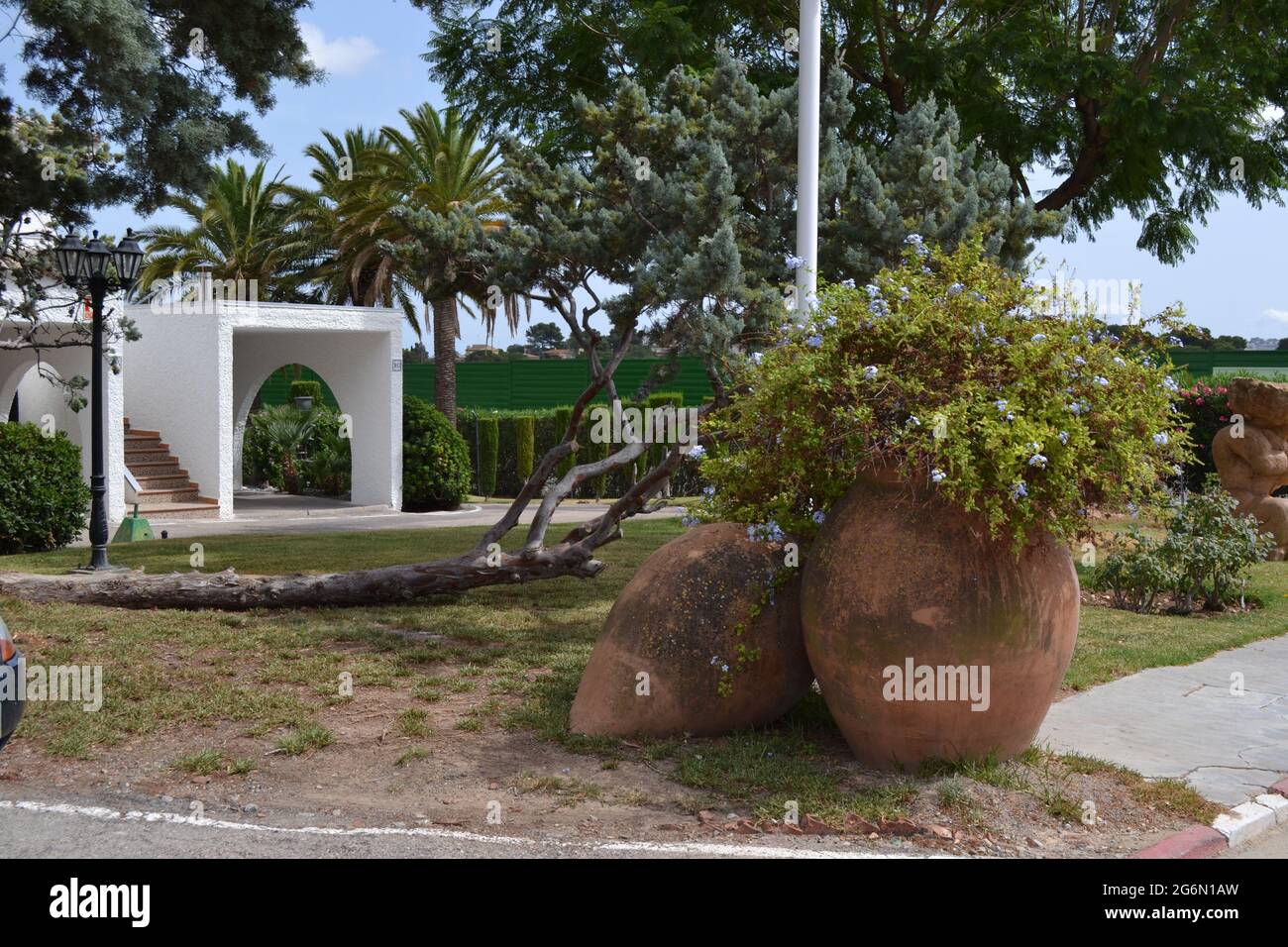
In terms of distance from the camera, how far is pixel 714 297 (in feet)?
31.7

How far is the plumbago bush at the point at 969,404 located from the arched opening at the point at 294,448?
54.0 feet

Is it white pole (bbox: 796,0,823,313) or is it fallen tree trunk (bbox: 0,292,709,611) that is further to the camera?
A: fallen tree trunk (bbox: 0,292,709,611)

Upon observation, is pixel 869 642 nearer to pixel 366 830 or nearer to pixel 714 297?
pixel 366 830

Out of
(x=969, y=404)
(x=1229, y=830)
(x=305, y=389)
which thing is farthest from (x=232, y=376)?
(x=1229, y=830)

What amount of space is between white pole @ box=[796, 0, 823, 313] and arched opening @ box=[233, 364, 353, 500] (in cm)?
1367

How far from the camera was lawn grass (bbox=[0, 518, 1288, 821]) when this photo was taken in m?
5.76

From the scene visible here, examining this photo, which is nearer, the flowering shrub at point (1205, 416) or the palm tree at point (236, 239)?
the flowering shrub at point (1205, 416)

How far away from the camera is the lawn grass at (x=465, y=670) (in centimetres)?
576

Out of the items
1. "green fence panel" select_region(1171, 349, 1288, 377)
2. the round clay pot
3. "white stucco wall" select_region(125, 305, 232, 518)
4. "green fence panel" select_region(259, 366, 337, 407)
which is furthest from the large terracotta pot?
"green fence panel" select_region(259, 366, 337, 407)

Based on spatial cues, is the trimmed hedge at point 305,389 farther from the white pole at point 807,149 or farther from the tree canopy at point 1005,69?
the white pole at point 807,149

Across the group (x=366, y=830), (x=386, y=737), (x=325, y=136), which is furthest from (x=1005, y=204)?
(x=325, y=136)
